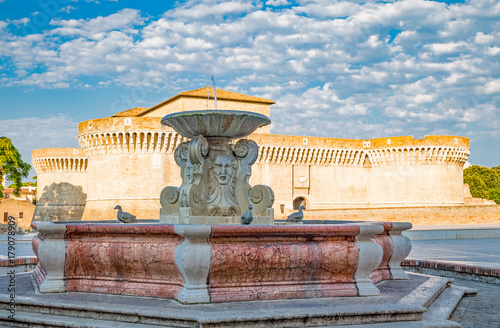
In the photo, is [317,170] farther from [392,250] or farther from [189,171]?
[392,250]

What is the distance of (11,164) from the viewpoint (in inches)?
1124

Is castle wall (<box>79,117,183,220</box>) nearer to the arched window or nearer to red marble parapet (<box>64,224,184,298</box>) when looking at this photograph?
the arched window

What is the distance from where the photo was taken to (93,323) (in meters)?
4.07

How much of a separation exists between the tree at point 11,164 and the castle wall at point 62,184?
685cm

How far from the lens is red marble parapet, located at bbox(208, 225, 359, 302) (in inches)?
179

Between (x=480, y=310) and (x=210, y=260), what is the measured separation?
8.84 feet

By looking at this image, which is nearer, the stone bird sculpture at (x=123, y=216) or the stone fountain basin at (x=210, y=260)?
the stone fountain basin at (x=210, y=260)

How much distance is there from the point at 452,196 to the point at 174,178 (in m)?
19.6

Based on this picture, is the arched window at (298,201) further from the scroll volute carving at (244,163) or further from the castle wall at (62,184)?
the scroll volute carving at (244,163)

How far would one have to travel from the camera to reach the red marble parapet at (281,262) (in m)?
4.55

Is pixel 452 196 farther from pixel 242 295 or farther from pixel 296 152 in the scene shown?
pixel 242 295

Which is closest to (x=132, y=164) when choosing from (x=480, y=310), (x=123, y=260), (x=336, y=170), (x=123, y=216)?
(x=336, y=170)

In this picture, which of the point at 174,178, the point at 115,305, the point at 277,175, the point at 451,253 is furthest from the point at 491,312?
the point at 277,175

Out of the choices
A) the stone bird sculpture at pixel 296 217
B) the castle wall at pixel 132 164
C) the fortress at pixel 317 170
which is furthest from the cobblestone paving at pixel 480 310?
the fortress at pixel 317 170
